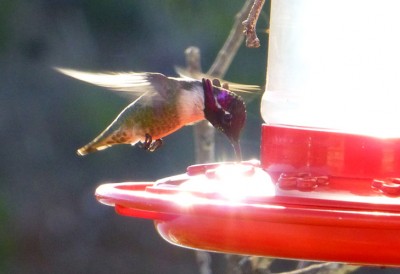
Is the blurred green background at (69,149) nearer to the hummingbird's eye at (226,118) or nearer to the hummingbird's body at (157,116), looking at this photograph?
the hummingbird's body at (157,116)

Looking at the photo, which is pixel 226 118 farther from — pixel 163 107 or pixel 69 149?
pixel 69 149

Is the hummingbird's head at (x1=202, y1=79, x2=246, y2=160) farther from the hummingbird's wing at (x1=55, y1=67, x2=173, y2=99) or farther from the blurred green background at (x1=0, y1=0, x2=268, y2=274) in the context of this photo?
the blurred green background at (x1=0, y1=0, x2=268, y2=274)

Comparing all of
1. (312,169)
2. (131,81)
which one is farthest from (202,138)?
(312,169)

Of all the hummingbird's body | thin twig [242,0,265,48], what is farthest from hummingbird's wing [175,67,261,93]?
thin twig [242,0,265,48]

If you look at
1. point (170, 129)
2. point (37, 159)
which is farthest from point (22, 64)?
point (170, 129)

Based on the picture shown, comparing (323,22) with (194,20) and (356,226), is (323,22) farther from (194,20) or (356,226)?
(194,20)

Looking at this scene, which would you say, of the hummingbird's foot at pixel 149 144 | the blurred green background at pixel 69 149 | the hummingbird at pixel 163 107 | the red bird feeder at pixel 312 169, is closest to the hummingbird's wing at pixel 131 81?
the hummingbird at pixel 163 107
